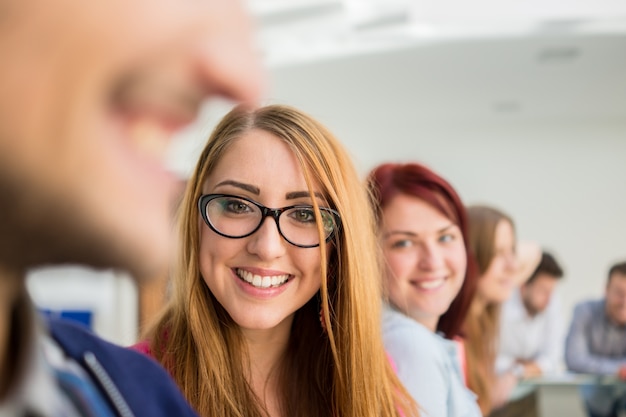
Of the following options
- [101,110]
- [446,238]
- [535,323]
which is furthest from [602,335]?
[101,110]

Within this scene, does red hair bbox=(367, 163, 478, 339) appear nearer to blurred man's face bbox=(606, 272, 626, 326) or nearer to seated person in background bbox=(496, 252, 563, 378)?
seated person in background bbox=(496, 252, 563, 378)

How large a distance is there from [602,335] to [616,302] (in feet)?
0.54

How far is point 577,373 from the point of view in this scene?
9.15ft

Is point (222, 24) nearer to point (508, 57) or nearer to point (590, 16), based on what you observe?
point (590, 16)

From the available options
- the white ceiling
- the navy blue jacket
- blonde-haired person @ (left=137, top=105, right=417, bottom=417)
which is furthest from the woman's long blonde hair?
the white ceiling

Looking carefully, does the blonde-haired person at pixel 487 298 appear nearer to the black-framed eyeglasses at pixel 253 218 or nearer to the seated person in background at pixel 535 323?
the black-framed eyeglasses at pixel 253 218

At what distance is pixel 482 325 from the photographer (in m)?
1.75

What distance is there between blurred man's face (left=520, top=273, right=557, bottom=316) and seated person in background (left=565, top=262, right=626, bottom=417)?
0.49ft

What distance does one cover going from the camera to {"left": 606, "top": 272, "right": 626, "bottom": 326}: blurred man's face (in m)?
3.11

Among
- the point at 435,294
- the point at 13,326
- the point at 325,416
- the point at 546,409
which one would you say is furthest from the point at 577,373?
the point at 13,326

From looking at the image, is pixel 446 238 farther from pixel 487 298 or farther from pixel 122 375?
pixel 122 375

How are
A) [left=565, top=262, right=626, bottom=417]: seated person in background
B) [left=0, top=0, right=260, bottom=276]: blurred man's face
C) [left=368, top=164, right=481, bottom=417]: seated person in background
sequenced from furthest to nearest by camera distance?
1. [left=565, top=262, right=626, bottom=417]: seated person in background
2. [left=368, top=164, right=481, bottom=417]: seated person in background
3. [left=0, top=0, right=260, bottom=276]: blurred man's face

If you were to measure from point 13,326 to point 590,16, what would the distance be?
461 centimetres

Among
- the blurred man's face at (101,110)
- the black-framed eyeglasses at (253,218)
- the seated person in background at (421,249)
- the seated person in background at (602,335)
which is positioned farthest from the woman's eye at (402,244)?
the seated person in background at (602,335)
